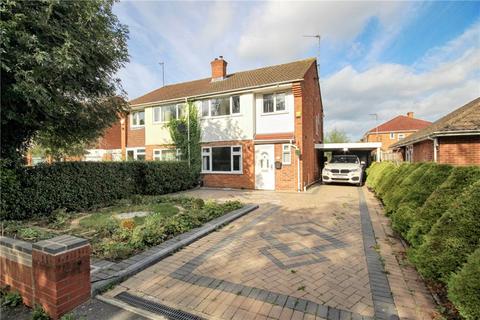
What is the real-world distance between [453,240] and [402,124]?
5117 centimetres

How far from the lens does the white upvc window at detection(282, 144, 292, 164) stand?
44.0ft

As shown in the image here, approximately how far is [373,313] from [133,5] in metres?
10.2

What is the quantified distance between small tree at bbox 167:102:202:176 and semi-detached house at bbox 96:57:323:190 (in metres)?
0.35

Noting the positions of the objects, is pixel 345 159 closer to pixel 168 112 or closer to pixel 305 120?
pixel 305 120

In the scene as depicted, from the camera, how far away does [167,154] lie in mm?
16781

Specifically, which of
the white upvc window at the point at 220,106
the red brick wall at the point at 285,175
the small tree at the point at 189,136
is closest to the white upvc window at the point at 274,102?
the white upvc window at the point at 220,106

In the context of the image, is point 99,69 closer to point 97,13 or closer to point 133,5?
point 97,13

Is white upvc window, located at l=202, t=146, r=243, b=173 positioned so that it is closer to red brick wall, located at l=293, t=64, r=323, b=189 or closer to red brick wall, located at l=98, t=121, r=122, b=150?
red brick wall, located at l=293, t=64, r=323, b=189

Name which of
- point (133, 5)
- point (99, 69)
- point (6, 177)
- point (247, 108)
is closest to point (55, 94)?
point (99, 69)

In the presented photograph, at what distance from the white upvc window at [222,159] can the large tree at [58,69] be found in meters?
7.40

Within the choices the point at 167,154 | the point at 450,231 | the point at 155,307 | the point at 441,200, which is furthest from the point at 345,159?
the point at 155,307

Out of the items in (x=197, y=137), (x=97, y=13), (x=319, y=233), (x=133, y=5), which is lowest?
(x=319, y=233)

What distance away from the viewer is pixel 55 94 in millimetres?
6285

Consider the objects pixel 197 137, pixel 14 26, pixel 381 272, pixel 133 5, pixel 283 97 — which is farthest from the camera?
pixel 197 137
